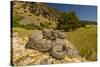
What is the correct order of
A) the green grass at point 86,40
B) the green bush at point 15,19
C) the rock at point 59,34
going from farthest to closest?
the green grass at point 86,40 → the rock at point 59,34 → the green bush at point 15,19

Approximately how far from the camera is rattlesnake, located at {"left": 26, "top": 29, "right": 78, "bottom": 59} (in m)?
2.59

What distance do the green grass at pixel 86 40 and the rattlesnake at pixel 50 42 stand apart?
4.5 inches

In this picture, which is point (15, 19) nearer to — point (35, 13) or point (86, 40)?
point (35, 13)

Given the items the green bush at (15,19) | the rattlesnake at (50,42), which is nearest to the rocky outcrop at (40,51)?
the rattlesnake at (50,42)

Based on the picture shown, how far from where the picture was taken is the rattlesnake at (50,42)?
8.48 feet

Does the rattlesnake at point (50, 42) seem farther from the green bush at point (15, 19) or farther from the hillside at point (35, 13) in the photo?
the green bush at point (15, 19)

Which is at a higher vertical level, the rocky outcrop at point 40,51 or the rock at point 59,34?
the rock at point 59,34

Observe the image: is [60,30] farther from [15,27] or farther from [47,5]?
[15,27]

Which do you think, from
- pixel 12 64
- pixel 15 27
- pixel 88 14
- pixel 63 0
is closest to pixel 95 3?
pixel 88 14

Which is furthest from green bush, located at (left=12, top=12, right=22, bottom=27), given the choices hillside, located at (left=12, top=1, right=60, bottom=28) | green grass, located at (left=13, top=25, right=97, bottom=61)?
green grass, located at (left=13, top=25, right=97, bottom=61)

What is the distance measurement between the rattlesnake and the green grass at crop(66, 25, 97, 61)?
11 cm

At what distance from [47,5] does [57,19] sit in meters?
0.20

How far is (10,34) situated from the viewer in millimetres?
2484

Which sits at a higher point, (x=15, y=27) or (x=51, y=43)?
(x=15, y=27)
